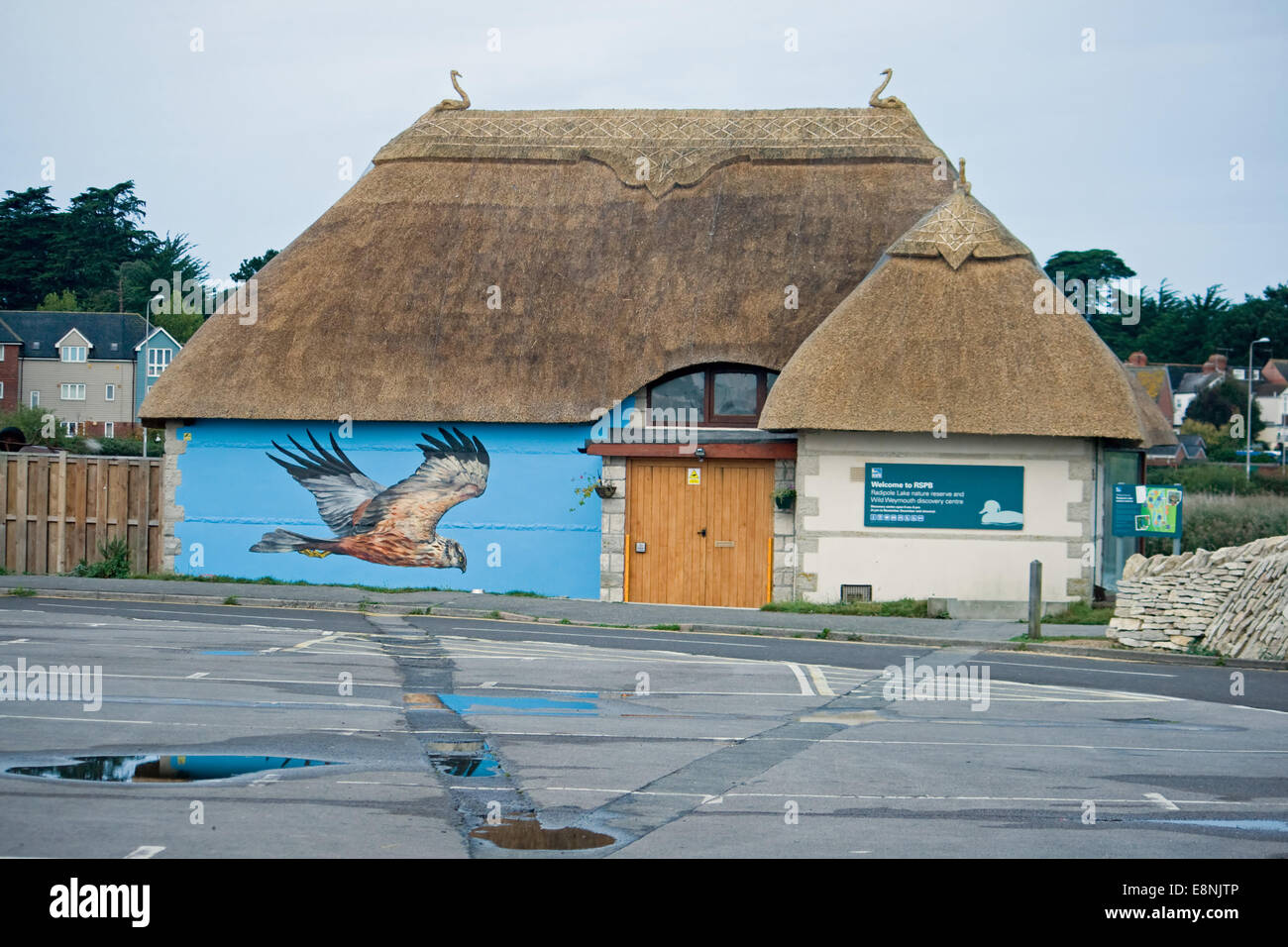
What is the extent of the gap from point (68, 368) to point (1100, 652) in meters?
71.1

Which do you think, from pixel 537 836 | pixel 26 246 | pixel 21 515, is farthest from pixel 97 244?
pixel 537 836

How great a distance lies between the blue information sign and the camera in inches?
911

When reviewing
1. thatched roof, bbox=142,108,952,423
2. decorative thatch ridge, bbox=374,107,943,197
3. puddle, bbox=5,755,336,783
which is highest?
decorative thatch ridge, bbox=374,107,943,197

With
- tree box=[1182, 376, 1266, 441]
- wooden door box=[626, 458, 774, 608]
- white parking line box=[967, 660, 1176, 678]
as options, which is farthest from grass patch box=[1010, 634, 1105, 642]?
tree box=[1182, 376, 1266, 441]

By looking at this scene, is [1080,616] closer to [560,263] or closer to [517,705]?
[560,263]

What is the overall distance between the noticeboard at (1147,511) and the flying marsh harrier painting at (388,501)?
448 inches

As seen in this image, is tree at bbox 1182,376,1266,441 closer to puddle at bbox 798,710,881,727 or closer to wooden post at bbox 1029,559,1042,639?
wooden post at bbox 1029,559,1042,639

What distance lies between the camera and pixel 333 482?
1031 inches

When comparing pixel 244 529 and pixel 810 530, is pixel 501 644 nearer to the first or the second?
pixel 810 530

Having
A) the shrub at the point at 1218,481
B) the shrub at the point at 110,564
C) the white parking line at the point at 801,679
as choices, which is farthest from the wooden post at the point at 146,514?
the shrub at the point at 1218,481

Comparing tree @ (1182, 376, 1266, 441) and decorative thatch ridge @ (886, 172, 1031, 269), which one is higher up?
tree @ (1182, 376, 1266, 441)

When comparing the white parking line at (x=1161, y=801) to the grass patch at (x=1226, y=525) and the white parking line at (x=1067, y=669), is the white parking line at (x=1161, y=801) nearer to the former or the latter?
the white parking line at (x=1067, y=669)

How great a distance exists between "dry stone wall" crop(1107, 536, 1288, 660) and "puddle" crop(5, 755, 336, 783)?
13.1m

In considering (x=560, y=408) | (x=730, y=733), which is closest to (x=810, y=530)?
(x=560, y=408)
